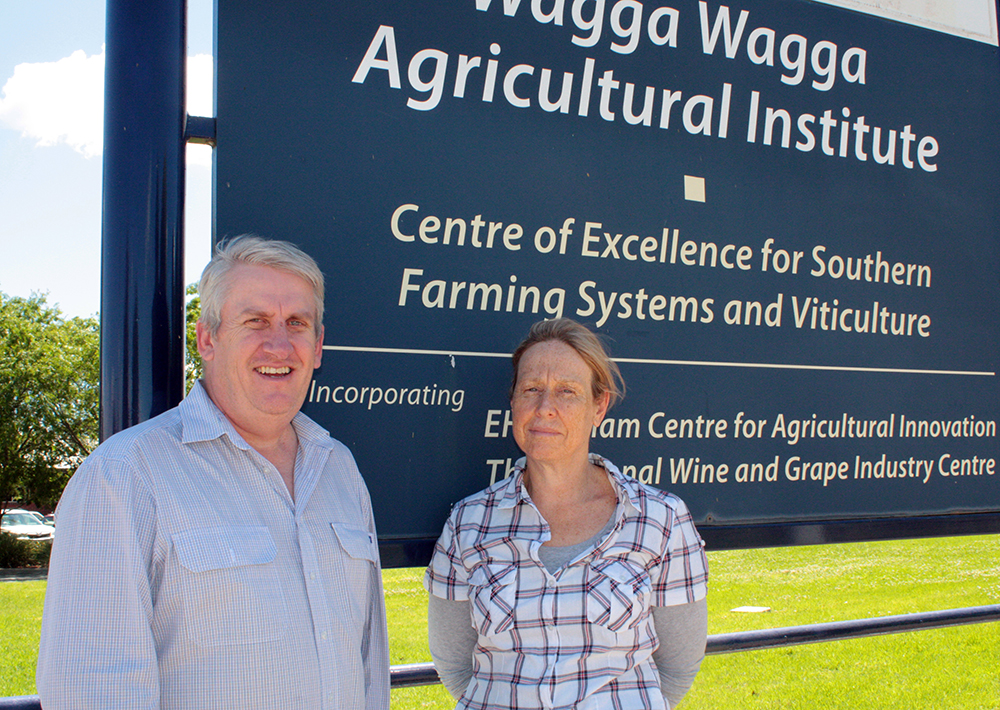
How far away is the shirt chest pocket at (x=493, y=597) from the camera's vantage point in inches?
65.5

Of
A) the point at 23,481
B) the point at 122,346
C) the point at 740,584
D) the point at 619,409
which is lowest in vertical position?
the point at 23,481

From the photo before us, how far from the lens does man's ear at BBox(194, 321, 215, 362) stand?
154 centimetres

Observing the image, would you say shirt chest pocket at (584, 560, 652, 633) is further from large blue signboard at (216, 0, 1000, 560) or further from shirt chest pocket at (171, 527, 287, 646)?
shirt chest pocket at (171, 527, 287, 646)

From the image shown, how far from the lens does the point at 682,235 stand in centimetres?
238

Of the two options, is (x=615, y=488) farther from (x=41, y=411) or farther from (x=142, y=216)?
(x=41, y=411)

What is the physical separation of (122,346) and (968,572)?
11.0m

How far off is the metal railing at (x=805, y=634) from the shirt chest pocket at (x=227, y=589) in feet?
2.61

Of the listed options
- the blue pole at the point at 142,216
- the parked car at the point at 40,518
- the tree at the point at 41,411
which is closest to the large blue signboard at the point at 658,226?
the blue pole at the point at 142,216

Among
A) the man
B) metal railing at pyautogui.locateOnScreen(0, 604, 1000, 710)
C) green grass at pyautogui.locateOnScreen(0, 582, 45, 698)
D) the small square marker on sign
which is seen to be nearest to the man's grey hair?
the man

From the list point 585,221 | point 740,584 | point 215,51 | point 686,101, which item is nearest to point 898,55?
point 686,101

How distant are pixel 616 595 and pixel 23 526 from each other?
32023 millimetres

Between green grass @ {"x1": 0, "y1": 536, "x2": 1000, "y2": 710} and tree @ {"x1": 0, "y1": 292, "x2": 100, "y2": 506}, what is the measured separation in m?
14.2

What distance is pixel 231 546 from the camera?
4.39 feet

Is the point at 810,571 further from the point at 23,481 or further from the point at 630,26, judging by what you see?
the point at 23,481
